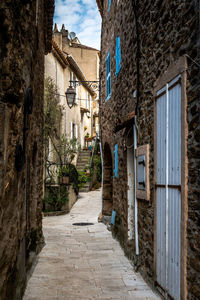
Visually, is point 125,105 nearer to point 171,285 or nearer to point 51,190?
point 171,285

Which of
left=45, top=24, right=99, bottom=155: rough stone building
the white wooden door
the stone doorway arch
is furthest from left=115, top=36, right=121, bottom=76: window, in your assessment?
left=45, top=24, right=99, bottom=155: rough stone building

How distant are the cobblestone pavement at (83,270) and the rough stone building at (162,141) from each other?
282 millimetres

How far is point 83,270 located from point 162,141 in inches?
118

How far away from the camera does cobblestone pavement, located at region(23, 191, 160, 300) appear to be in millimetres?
4883

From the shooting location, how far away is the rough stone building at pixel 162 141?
133 inches

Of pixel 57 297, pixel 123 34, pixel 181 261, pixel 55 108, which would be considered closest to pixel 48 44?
pixel 123 34

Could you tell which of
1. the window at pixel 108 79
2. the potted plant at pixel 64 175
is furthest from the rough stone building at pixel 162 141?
the potted plant at pixel 64 175

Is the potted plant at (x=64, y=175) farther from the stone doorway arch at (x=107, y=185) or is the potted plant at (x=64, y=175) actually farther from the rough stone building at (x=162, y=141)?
the rough stone building at (x=162, y=141)

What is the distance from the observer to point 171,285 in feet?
13.0

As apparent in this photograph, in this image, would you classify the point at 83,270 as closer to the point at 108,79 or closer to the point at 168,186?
the point at 168,186

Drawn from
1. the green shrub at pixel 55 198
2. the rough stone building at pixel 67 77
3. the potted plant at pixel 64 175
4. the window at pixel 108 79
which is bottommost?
the green shrub at pixel 55 198

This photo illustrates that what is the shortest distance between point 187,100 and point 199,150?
57 cm

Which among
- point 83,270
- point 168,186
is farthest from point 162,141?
point 83,270

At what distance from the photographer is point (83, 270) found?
6.10 metres
